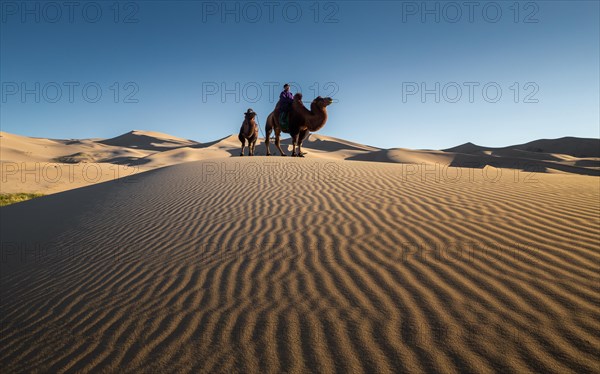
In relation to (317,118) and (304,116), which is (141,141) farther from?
(317,118)

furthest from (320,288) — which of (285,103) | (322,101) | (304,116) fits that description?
(285,103)

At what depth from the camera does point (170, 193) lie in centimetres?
845

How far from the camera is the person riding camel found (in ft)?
46.4

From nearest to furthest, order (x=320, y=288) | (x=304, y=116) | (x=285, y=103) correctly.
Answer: (x=320, y=288) < (x=304, y=116) < (x=285, y=103)

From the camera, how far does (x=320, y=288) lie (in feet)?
10.2

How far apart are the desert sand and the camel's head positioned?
263 inches

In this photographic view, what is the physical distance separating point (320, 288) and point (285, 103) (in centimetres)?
1202

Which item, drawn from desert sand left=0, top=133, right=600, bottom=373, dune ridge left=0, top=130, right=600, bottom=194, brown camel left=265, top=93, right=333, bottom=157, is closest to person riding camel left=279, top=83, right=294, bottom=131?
brown camel left=265, top=93, right=333, bottom=157

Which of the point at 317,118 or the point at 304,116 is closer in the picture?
the point at 317,118

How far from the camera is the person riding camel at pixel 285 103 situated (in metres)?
14.1

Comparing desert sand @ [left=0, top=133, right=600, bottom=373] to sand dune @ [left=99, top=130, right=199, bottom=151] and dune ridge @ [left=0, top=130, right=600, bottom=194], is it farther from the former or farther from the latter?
sand dune @ [left=99, top=130, right=199, bottom=151]

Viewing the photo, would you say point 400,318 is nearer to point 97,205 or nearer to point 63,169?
point 97,205

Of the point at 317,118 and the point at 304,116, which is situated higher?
the point at 304,116

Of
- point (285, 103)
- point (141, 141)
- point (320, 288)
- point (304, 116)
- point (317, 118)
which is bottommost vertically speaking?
point (320, 288)
